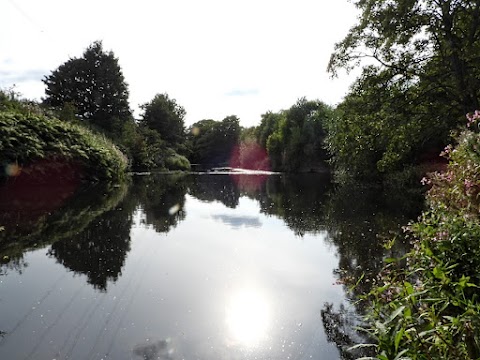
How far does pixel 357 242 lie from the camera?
711 centimetres

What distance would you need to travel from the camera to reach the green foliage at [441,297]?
180 cm

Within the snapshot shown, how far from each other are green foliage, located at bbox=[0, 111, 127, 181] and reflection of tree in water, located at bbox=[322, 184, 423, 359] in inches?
427

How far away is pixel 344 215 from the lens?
10.6m

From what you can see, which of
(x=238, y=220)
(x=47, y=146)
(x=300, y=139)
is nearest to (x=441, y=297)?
(x=238, y=220)

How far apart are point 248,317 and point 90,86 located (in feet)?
138

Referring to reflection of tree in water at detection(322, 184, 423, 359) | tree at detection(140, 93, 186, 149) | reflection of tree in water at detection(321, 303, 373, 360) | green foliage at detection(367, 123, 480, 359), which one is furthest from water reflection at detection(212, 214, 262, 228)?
tree at detection(140, 93, 186, 149)

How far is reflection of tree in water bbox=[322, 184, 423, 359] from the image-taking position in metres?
3.71

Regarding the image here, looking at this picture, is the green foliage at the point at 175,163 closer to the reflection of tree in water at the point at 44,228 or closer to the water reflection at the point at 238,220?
the reflection of tree in water at the point at 44,228

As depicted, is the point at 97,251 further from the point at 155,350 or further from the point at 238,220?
the point at 238,220

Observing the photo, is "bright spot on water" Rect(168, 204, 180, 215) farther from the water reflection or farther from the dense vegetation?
the dense vegetation

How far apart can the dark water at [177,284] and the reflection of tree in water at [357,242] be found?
3 centimetres

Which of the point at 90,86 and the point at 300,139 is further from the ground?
the point at 90,86

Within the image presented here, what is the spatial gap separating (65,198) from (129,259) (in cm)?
800

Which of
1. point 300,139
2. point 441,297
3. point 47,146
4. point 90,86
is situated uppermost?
point 90,86
